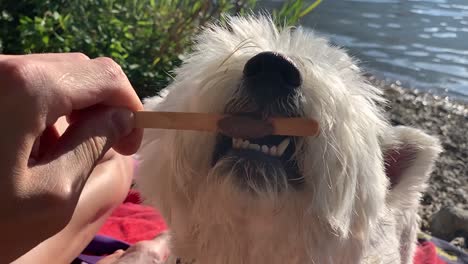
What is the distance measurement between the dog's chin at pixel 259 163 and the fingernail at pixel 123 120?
31 cm

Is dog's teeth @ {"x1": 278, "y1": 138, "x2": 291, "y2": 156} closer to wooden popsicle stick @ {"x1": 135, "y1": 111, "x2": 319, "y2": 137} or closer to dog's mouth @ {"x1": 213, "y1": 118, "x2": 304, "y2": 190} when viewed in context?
dog's mouth @ {"x1": 213, "y1": 118, "x2": 304, "y2": 190}

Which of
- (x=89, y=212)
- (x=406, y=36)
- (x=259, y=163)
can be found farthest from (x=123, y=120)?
(x=406, y=36)

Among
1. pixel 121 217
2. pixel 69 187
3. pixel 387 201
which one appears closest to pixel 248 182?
pixel 69 187

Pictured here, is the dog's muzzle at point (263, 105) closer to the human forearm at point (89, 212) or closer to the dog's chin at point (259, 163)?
the dog's chin at point (259, 163)

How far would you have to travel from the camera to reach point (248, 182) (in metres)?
1.90

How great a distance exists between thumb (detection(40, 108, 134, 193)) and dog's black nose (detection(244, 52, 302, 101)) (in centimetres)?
40

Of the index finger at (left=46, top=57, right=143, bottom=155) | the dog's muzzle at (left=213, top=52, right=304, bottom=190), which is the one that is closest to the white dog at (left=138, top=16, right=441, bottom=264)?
the dog's muzzle at (left=213, top=52, right=304, bottom=190)

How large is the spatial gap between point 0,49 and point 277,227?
334cm

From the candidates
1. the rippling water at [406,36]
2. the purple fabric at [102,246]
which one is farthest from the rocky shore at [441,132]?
the purple fabric at [102,246]

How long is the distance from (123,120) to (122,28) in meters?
3.98

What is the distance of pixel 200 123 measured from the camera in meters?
1.84

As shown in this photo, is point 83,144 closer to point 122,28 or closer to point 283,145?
point 283,145

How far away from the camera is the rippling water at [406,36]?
818 cm

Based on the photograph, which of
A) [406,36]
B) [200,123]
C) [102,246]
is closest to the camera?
[200,123]
